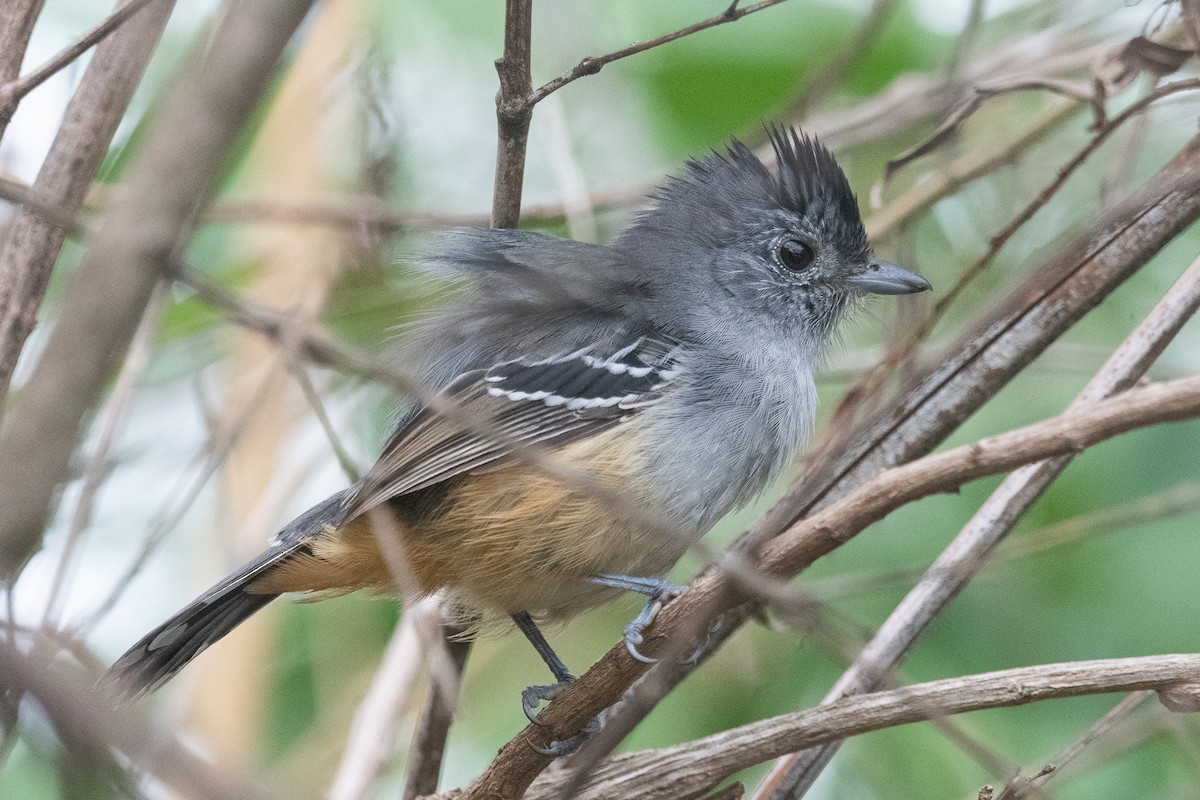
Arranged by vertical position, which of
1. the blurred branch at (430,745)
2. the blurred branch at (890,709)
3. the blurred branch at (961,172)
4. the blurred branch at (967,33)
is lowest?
the blurred branch at (890,709)

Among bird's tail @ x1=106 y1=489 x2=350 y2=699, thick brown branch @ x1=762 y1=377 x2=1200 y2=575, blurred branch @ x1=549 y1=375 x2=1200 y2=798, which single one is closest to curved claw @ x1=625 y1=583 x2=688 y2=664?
blurred branch @ x1=549 y1=375 x2=1200 y2=798

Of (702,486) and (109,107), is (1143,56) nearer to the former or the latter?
(702,486)

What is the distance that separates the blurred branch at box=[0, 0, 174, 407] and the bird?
89cm

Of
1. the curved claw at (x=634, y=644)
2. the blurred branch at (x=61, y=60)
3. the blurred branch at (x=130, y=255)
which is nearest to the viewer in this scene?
the blurred branch at (x=130, y=255)

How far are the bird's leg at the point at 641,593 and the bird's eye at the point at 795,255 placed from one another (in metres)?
1.11

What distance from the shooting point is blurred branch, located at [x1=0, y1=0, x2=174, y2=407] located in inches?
101

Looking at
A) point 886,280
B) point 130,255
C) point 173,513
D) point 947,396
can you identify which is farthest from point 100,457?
point 886,280

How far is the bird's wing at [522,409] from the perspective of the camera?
3.12 meters

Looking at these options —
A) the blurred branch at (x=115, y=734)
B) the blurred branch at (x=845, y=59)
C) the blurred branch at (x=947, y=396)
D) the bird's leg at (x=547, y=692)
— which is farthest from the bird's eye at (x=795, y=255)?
the blurred branch at (x=115, y=734)

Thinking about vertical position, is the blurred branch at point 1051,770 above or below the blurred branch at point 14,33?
below

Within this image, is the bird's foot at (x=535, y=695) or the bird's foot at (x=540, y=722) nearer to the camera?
the bird's foot at (x=540, y=722)

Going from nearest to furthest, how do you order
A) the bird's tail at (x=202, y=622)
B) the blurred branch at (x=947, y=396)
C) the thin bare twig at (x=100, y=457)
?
1. the blurred branch at (x=947, y=396)
2. the thin bare twig at (x=100, y=457)
3. the bird's tail at (x=202, y=622)

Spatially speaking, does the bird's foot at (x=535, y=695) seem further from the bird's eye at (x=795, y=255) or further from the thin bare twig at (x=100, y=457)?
the bird's eye at (x=795, y=255)

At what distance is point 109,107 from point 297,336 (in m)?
1.09
